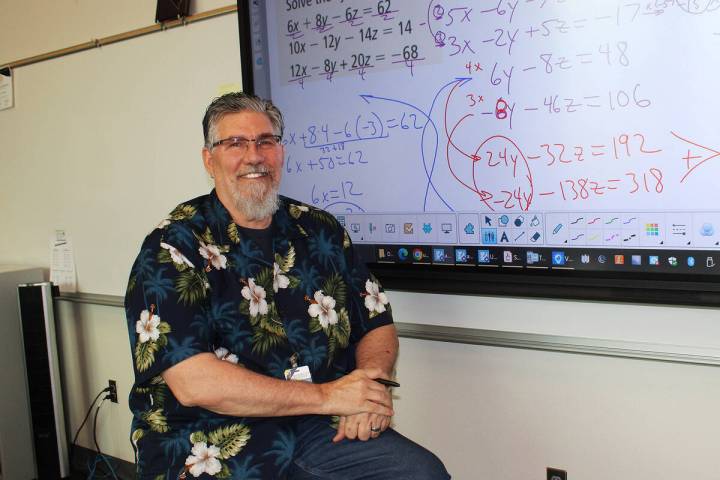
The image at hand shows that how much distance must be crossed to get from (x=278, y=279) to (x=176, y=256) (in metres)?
Answer: 0.28

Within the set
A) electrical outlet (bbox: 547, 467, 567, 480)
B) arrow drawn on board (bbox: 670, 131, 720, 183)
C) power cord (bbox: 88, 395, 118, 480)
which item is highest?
arrow drawn on board (bbox: 670, 131, 720, 183)

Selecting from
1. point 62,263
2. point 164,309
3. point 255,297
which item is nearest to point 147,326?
point 164,309

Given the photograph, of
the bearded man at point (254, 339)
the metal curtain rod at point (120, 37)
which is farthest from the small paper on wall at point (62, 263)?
the bearded man at point (254, 339)

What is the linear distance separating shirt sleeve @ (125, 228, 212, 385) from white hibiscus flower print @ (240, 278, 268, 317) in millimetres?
112

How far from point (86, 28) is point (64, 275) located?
1.07 metres

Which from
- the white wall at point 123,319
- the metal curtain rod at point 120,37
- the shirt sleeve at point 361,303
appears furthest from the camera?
the metal curtain rod at point 120,37

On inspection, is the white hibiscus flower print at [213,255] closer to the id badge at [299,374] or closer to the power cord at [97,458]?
the id badge at [299,374]

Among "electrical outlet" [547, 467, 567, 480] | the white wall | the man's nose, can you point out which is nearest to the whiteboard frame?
the white wall

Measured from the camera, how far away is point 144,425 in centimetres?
167

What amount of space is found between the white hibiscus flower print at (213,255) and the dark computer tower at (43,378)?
1463 mm

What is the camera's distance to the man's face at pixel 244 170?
1749 mm

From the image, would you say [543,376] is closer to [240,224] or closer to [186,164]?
[240,224]

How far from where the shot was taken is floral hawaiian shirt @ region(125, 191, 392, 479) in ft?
5.14

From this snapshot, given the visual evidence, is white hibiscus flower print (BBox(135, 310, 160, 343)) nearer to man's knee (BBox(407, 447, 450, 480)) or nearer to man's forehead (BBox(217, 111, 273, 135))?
man's forehead (BBox(217, 111, 273, 135))
